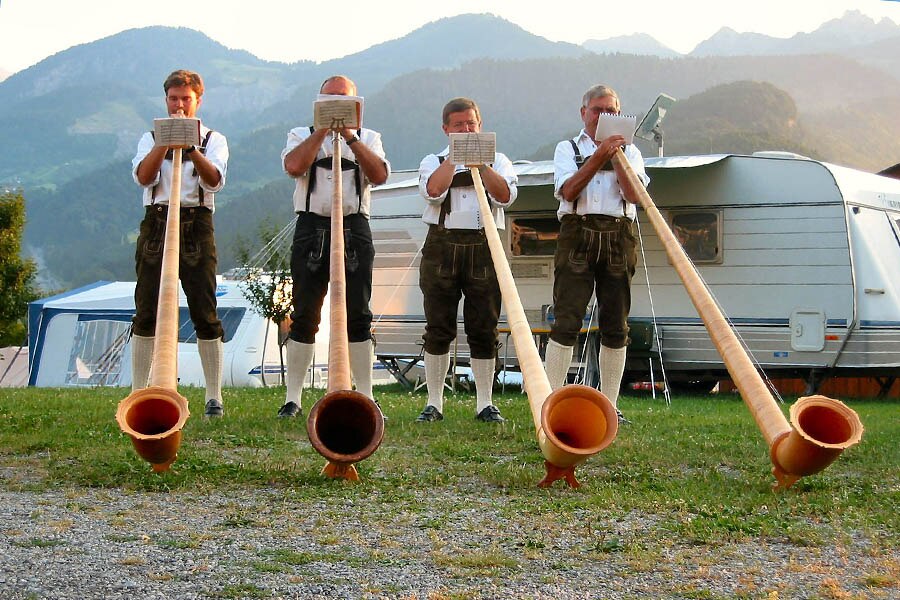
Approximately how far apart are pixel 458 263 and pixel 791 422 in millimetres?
2955

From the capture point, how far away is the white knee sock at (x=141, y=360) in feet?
18.7

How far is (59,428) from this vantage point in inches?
215

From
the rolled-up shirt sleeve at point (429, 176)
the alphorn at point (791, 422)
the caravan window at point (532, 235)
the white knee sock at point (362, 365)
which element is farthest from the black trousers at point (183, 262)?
the caravan window at point (532, 235)

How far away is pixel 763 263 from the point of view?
37.6ft

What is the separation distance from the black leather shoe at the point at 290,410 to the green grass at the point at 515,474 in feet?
0.31

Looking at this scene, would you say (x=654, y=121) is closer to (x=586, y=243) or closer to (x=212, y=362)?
(x=586, y=243)

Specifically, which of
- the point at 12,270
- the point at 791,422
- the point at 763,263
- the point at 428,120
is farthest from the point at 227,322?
the point at 428,120

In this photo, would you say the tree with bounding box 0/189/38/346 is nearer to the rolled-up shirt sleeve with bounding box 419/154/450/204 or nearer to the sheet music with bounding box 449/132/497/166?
the rolled-up shirt sleeve with bounding box 419/154/450/204

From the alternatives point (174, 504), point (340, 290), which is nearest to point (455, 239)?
point (340, 290)

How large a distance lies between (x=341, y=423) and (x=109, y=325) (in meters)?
14.0

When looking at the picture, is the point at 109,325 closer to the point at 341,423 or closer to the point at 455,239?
the point at 455,239

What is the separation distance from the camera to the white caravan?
1117 centimetres

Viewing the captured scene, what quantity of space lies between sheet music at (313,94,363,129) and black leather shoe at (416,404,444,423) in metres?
1.70

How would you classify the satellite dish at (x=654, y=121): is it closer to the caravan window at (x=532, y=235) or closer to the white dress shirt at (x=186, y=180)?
the caravan window at (x=532, y=235)
